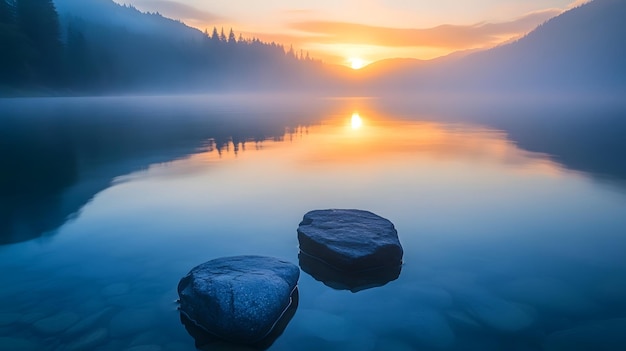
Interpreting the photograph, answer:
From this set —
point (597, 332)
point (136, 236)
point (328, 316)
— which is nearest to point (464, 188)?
point (597, 332)

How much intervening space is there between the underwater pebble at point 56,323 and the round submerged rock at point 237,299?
192 cm

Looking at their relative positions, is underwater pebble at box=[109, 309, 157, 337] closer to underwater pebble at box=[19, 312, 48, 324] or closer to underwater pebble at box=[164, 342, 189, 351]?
underwater pebble at box=[164, 342, 189, 351]

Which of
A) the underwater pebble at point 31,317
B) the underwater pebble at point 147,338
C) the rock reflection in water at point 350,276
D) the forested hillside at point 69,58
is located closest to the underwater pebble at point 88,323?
the underwater pebble at point 31,317

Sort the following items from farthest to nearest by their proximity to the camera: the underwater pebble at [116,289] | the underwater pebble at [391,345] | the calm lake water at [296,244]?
the underwater pebble at [116,289], the calm lake water at [296,244], the underwater pebble at [391,345]

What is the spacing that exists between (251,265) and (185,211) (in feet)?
21.6

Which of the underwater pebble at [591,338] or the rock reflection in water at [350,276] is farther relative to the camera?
the rock reflection in water at [350,276]

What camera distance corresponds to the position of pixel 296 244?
1123cm

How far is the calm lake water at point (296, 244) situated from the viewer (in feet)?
23.9

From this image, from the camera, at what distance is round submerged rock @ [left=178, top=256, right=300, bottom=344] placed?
6895 millimetres

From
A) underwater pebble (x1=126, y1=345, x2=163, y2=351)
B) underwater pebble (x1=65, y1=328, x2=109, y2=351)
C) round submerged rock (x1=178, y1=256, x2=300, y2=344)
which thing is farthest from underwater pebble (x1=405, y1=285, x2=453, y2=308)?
underwater pebble (x1=65, y1=328, x2=109, y2=351)

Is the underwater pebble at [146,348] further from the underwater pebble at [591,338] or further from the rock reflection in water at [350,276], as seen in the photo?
the underwater pebble at [591,338]

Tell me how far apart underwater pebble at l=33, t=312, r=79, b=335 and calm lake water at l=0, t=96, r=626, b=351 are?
0.12ft

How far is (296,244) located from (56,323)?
18.8ft

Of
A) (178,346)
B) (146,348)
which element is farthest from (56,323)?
(178,346)
